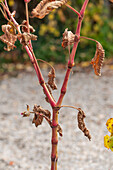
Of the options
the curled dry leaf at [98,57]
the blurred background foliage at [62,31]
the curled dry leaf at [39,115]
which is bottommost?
the curled dry leaf at [39,115]

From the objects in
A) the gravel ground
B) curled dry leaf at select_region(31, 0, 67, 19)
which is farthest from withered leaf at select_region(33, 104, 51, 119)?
the gravel ground

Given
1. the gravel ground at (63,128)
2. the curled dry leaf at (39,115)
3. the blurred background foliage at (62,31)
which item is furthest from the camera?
the blurred background foliage at (62,31)

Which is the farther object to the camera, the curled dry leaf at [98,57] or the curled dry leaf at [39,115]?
the curled dry leaf at [39,115]

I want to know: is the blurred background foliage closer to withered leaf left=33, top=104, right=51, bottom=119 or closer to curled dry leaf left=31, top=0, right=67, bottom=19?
withered leaf left=33, top=104, right=51, bottom=119

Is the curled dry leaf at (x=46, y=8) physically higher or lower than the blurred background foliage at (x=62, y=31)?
lower

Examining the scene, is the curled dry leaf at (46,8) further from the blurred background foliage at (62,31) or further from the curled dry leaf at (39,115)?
the blurred background foliage at (62,31)

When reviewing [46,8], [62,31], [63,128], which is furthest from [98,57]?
[62,31]

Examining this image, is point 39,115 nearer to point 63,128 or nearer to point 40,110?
point 40,110

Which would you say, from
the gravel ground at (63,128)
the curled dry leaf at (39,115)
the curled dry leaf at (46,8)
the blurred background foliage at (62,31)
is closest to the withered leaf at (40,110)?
→ the curled dry leaf at (39,115)
